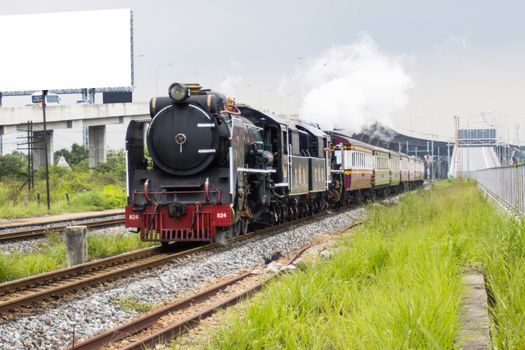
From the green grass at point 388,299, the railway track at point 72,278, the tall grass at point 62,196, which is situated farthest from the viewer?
the tall grass at point 62,196

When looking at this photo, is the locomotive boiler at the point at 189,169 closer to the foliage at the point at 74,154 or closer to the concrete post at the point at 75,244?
the concrete post at the point at 75,244

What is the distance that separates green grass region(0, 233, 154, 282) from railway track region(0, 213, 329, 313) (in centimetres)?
130

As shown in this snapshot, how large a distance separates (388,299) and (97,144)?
61.3 meters

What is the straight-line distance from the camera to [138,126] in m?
15.7

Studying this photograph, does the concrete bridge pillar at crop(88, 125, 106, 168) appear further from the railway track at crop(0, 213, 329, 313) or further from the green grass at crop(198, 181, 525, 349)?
the green grass at crop(198, 181, 525, 349)

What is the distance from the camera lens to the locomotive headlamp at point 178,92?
574 inches

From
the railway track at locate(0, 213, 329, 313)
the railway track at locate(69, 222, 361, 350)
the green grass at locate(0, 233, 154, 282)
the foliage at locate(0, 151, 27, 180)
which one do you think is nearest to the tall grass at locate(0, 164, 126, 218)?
the foliage at locate(0, 151, 27, 180)

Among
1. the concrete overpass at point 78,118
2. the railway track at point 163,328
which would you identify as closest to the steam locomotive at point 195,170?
the railway track at point 163,328

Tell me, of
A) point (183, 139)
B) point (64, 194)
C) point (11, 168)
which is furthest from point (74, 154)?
point (183, 139)

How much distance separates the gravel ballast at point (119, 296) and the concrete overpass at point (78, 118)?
39.9 m

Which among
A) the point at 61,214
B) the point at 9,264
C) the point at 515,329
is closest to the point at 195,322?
the point at 515,329

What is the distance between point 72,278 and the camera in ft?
35.7

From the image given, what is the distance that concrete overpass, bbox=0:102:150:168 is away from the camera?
2125 inches

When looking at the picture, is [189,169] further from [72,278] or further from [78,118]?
[78,118]
